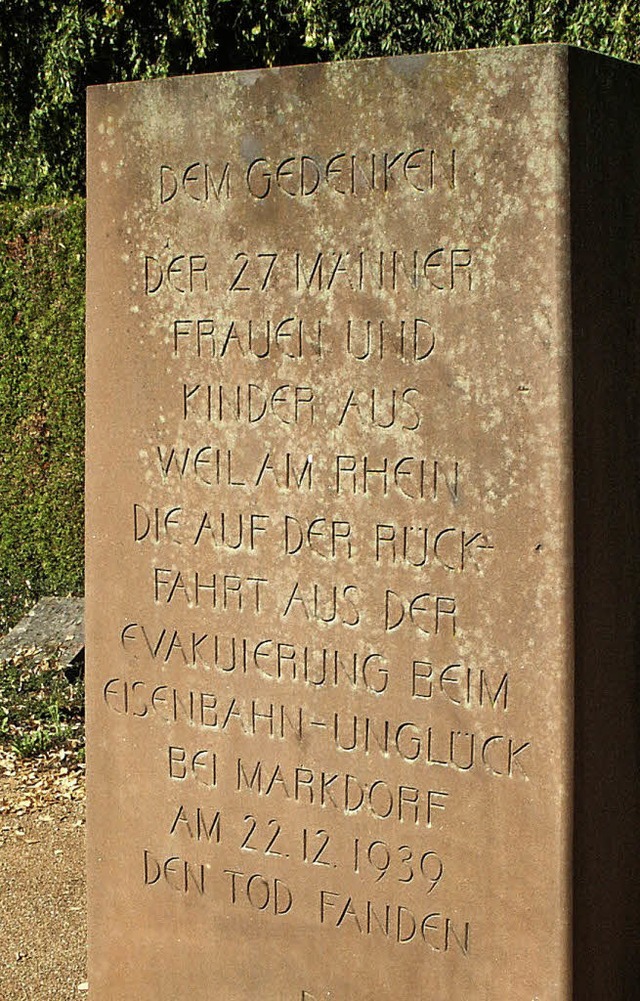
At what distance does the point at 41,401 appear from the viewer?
8375 millimetres

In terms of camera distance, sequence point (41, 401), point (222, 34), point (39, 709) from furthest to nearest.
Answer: point (41, 401) < point (222, 34) < point (39, 709)

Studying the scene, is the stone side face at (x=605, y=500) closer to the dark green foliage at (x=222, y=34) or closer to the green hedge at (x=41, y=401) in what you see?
the dark green foliage at (x=222, y=34)

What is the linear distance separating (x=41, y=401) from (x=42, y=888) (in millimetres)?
4440

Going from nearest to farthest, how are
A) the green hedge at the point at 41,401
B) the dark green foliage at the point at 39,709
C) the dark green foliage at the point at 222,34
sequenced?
the dark green foliage at the point at 39,709, the dark green foliage at the point at 222,34, the green hedge at the point at 41,401

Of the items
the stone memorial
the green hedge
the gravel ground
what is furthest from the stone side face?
the green hedge

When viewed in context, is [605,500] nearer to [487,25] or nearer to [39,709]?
[39,709]

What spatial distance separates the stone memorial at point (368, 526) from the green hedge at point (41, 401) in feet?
17.2

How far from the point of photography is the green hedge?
8234 millimetres

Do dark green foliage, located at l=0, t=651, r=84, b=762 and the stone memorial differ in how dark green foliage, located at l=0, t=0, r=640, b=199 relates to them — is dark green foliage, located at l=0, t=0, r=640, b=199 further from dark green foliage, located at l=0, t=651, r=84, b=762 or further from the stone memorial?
the stone memorial

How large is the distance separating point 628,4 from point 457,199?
5104 millimetres

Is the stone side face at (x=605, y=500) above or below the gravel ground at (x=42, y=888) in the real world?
above

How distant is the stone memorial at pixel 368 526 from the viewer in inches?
106

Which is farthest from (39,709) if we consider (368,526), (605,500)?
(605,500)

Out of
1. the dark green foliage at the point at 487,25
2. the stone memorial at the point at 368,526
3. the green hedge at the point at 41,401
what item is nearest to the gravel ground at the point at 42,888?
the stone memorial at the point at 368,526
